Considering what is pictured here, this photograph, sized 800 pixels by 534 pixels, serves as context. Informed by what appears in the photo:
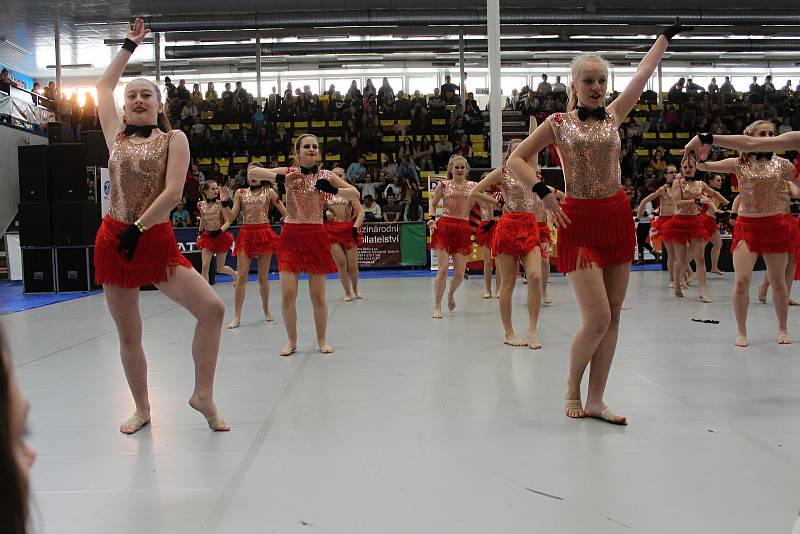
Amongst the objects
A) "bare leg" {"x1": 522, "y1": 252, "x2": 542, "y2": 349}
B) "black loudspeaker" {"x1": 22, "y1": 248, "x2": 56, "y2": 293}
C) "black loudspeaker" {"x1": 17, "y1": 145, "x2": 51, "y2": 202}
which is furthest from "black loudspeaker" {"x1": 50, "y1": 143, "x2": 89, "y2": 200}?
"bare leg" {"x1": 522, "y1": 252, "x2": 542, "y2": 349}

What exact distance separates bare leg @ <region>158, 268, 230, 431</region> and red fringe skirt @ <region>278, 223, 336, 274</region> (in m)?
2.21

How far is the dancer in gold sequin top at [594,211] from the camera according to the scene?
11.9 feet

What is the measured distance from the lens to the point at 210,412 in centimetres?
373

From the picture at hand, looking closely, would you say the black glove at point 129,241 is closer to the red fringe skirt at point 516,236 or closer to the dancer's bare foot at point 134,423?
the dancer's bare foot at point 134,423

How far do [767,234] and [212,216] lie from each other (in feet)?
21.8

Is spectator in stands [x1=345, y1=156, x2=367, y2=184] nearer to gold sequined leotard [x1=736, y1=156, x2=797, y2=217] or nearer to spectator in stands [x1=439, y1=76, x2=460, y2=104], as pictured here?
spectator in stands [x1=439, y1=76, x2=460, y2=104]

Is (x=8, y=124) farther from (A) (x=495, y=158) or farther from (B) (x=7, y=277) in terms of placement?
(A) (x=495, y=158)

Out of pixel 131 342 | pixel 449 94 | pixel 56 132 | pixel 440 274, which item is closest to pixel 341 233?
pixel 440 274

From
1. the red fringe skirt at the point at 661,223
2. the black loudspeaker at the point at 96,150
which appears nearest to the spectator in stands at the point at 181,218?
the black loudspeaker at the point at 96,150

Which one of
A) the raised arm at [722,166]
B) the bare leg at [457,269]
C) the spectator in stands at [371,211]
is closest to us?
the raised arm at [722,166]

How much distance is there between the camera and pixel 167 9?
19500mm

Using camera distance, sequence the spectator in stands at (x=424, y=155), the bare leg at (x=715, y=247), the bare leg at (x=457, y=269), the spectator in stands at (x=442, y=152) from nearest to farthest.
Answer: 1. the bare leg at (x=457, y=269)
2. the bare leg at (x=715, y=247)
3. the spectator in stands at (x=424, y=155)
4. the spectator in stands at (x=442, y=152)

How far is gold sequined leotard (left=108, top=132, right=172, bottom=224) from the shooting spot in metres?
3.64

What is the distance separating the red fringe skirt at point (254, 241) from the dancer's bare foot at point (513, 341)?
9.81 feet
